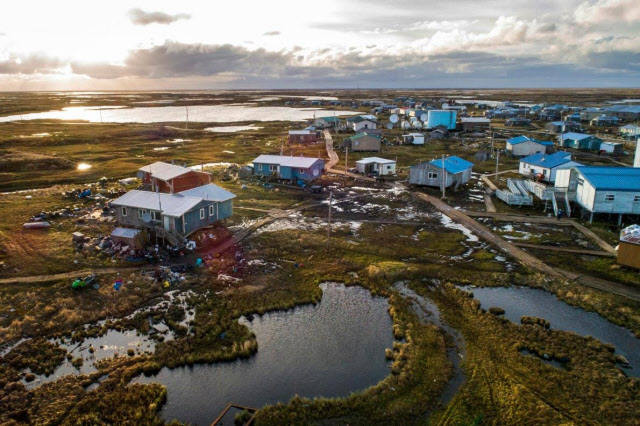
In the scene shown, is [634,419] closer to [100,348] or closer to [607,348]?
[607,348]

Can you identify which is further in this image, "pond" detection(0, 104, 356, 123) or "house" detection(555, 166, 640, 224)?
"pond" detection(0, 104, 356, 123)

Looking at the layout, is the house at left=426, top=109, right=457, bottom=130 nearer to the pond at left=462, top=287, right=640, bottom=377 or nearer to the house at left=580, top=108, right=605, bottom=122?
the house at left=580, top=108, right=605, bottom=122

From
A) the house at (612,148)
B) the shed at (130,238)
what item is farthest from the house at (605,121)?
the shed at (130,238)

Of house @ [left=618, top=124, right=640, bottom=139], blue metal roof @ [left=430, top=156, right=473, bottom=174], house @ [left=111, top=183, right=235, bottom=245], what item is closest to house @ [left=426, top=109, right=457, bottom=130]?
house @ [left=618, top=124, right=640, bottom=139]

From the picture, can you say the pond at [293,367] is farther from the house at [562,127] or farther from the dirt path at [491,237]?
the house at [562,127]

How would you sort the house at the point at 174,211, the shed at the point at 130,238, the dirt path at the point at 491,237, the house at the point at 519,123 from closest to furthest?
the dirt path at the point at 491,237, the shed at the point at 130,238, the house at the point at 174,211, the house at the point at 519,123

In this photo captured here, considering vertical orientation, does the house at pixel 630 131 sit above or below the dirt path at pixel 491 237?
above

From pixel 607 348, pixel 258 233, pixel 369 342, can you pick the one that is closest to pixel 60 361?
pixel 369 342
